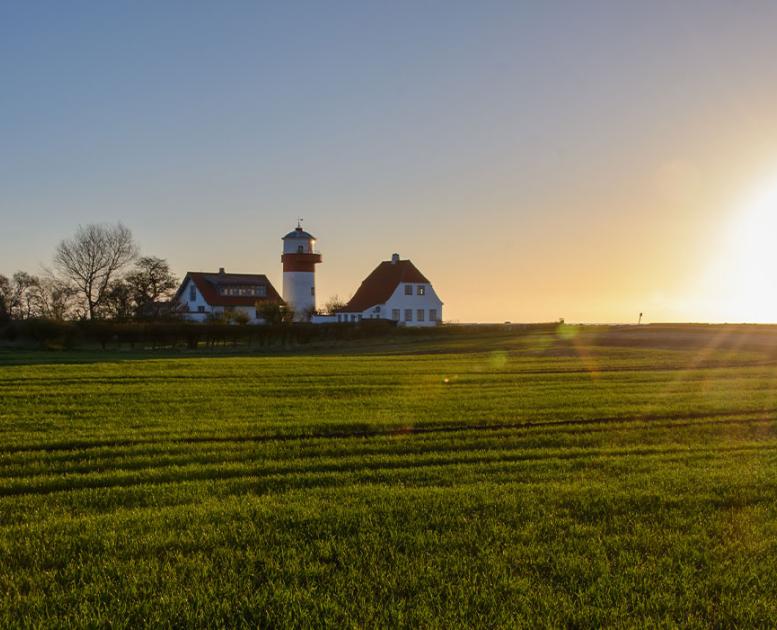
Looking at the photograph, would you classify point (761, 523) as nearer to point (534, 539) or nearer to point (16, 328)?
point (534, 539)

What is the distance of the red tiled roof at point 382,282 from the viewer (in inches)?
2773

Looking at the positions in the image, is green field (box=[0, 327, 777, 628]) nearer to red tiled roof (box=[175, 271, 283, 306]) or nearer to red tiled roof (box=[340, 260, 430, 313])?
red tiled roof (box=[340, 260, 430, 313])

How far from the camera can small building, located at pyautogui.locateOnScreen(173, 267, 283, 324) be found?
7238cm

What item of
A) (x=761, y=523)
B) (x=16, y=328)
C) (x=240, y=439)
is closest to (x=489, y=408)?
(x=240, y=439)

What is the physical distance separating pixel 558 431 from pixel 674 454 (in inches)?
96.4

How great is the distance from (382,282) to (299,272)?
352 inches

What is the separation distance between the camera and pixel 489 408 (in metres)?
15.8

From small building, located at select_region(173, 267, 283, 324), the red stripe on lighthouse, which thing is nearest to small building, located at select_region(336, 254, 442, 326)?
the red stripe on lighthouse

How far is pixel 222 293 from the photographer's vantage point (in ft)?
243

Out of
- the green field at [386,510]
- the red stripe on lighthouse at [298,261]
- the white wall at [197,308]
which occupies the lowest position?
the green field at [386,510]

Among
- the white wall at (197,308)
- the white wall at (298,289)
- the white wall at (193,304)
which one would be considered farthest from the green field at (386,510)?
the white wall at (298,289)

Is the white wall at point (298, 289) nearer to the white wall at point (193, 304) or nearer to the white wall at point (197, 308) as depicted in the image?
the white wall at point (197, 308)

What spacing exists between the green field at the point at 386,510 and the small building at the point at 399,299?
51852 millimetres

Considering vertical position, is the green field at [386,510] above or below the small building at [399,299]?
below
